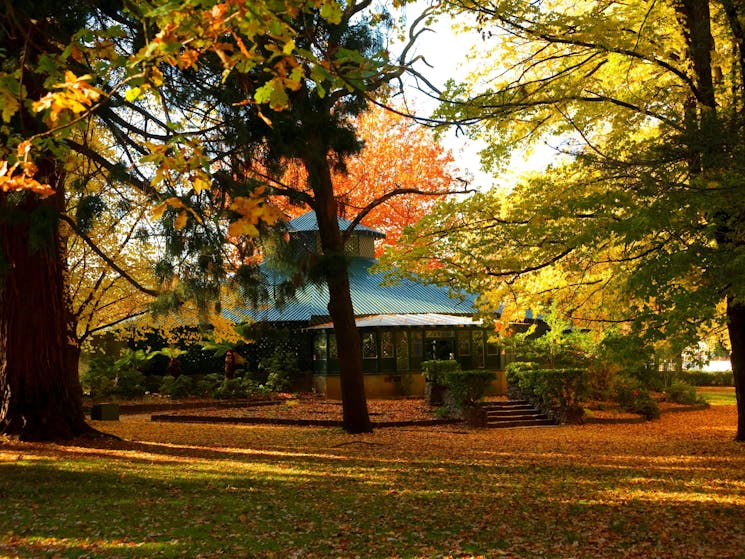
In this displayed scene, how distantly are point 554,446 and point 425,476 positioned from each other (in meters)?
5.03

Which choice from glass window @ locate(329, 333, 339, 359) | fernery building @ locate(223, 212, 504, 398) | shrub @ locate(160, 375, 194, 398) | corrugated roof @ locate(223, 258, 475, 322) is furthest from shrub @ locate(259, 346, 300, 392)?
shrub @ locate(160, 375, 194, 398)

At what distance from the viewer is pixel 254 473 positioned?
9.69m

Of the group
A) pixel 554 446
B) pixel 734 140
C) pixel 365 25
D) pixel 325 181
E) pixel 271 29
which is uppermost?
pixel 365 25

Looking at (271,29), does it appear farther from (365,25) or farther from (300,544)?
(365,25)

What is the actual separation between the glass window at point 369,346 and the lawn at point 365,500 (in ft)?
36.2

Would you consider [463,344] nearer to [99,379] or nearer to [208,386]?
[208,386]

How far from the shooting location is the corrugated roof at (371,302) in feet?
87.8

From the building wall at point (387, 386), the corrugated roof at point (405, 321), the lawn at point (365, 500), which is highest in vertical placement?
the corrugated roof at point (405, 321)

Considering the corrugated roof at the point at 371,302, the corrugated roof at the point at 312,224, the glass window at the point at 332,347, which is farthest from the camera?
the corrugated roof at the point at 312,224

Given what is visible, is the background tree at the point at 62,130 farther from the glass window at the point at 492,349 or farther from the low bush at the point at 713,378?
the low bush at the point at 713,378

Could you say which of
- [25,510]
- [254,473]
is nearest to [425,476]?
[254,473]

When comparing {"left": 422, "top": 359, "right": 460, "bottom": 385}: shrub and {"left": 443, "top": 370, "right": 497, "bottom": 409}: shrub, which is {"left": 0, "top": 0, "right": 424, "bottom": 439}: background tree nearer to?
{"left": 443, "top": 370, "right": 497, "bottom": 409}: shrub

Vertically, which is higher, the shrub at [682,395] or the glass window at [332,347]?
the glass window at [332,347]

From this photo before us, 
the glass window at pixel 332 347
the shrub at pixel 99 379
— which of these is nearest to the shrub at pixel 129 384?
the shrub at pixel 99 379
